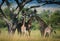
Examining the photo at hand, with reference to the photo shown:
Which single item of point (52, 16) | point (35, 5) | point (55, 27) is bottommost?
point (55, 27)

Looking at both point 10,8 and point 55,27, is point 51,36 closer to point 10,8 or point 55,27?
point 55,27

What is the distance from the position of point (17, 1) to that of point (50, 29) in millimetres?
526

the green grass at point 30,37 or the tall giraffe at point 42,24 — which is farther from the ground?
the tall giraffe at point 42,24

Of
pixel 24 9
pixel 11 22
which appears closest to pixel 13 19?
pixel 11 22

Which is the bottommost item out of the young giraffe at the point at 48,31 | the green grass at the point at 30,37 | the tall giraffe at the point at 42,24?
the green grass at the point at 30,37

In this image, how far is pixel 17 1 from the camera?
2.20m

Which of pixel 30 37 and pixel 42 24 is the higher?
pixel 42 24

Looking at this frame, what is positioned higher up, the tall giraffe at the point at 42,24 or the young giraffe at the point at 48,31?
the tall giraffe at the point at 42,24

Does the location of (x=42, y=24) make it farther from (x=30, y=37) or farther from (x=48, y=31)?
(x=30, y=37)

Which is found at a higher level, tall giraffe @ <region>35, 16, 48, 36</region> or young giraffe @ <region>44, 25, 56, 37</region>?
tall giraffe @ <region>35, 16, 48, 36</region>

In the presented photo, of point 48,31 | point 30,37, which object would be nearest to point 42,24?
point 48,31

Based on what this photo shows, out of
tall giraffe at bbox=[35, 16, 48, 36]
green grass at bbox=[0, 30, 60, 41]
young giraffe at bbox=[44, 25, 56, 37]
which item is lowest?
green grass at bbox=[0, 30, 60, 41]

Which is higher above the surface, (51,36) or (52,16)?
(52,16)

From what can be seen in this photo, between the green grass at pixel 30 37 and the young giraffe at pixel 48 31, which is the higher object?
the young giraffe at pixel 48 31
